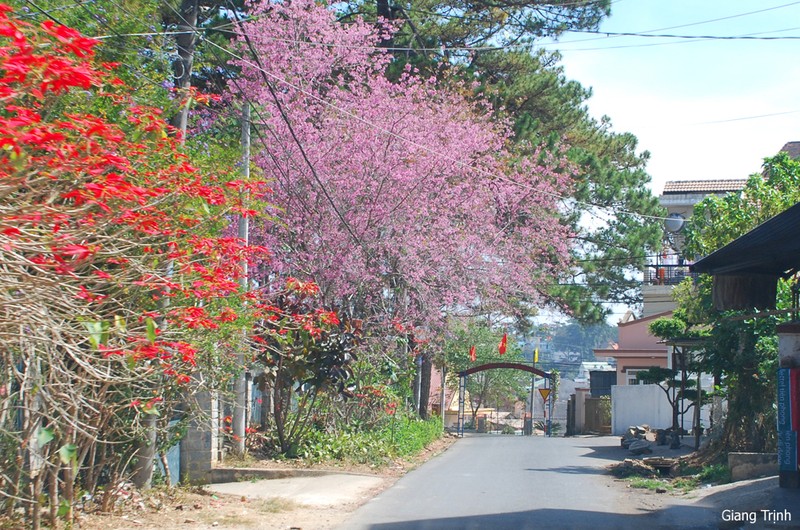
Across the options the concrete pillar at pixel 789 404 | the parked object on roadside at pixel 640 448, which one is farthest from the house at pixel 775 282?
the parked object on roadside at pixel 640 448

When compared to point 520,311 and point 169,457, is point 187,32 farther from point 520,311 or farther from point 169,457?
point 520,311

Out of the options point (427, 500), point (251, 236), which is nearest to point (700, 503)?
point (427, 500)

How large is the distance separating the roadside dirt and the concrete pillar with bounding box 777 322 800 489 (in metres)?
5.77

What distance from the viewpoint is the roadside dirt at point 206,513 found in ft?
32.9

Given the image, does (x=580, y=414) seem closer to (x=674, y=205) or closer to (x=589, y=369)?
(x=674, y=205)

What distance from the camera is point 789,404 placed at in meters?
12.4

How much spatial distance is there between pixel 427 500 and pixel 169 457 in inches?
148

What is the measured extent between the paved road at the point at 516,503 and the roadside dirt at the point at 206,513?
498mm

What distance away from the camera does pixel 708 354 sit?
59.2 feet

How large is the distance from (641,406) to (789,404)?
77.1ft

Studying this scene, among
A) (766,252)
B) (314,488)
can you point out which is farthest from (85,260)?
(314,488)

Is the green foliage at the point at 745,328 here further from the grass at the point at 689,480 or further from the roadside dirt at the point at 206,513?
the roadside dirt at the point at 206,513

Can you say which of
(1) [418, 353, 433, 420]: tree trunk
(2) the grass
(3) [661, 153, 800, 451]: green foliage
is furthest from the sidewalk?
(1) [418, 353, 433, 420]: tree trunk

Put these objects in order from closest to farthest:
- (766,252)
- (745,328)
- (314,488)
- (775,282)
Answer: (766,252) → (775,282) → (314,488) → (745,328)
